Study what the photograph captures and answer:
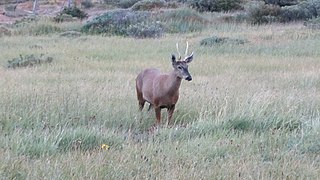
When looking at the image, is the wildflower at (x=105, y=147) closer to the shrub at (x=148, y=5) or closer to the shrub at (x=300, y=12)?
the shrub at (x=300, y=12)

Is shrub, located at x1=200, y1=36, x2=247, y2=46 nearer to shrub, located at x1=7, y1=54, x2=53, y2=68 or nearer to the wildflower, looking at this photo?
shrub, located at x1=7, y1=54, x2=53, y2=68

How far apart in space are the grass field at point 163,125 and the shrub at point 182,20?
32.3ft

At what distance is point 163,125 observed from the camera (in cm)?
852

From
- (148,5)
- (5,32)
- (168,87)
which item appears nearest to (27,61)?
(168,87)

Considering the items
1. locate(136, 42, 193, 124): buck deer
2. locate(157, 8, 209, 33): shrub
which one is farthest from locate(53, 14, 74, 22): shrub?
locate(136, 42, 193, 124): buck deer

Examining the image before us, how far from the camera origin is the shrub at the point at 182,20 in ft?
89.0

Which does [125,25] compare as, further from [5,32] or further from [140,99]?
[140,99]

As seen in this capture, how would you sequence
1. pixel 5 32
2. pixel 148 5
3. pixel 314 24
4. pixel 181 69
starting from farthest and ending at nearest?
pixel 148 5
pixel 5 32
pixel 314 24
pixel 181 69

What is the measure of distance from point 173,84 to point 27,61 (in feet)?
27.8

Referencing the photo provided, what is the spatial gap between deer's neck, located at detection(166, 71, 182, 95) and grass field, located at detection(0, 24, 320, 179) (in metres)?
0.51

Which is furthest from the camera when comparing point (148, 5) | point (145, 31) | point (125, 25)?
point (148, 5)

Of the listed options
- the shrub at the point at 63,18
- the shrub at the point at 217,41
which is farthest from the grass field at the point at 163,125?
the shrub at the point at 63,18

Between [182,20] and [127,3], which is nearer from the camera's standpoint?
[182,20]

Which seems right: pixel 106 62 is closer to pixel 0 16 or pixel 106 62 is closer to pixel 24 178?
pixel 24 178
